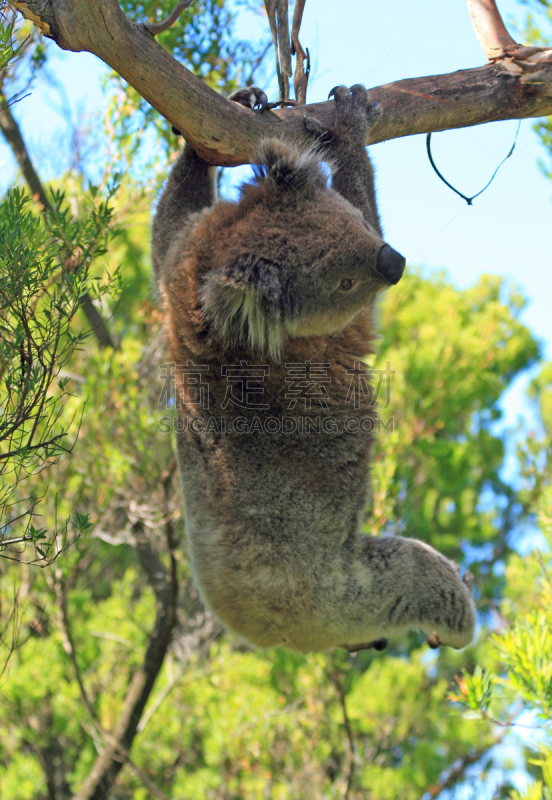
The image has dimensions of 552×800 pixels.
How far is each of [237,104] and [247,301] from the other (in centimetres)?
83

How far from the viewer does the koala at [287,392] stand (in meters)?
2.59

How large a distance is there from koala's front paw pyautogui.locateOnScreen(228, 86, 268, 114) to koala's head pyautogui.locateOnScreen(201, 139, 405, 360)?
0.30 m

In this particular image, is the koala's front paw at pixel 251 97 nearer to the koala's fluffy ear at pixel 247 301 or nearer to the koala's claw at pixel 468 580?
the koala's fluffy ear at pixel 247 301

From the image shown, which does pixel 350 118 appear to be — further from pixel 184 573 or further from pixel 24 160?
pixel 184 573

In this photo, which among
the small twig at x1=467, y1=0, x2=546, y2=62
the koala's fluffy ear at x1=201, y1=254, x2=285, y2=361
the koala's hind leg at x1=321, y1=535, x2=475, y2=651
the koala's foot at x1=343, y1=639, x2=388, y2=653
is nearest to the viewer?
the koala's fluffy ear at x1=201, y1=254, x2=285, y2=361

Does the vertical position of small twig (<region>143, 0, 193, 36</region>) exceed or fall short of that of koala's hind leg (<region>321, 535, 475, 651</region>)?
it exceeds it

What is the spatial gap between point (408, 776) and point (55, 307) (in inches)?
380

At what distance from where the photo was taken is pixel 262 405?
2854 mm

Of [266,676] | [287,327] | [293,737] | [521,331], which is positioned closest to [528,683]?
[287,327]

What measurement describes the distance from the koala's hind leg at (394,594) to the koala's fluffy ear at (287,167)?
167 centimetres

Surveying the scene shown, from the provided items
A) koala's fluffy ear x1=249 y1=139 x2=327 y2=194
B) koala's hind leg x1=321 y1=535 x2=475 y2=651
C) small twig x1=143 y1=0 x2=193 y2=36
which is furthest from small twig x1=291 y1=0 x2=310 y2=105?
koala's hind leg x1=321 y1=535 x2=475 y2=651

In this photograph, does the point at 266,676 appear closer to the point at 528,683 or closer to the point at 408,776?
the point at 408,776

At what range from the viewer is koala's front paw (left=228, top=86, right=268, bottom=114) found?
278cm

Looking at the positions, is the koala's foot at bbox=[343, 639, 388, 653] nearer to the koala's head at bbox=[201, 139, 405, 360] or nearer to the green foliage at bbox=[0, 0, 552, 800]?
the green foliage at bbox=[0, 0, 552, 800]
